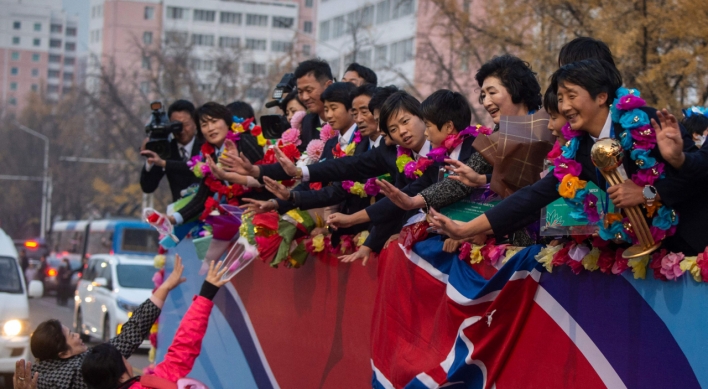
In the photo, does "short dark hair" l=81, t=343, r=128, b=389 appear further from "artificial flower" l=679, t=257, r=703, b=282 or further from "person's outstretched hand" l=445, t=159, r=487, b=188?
"artificial flower" l=679, t=257, r=703, b=282

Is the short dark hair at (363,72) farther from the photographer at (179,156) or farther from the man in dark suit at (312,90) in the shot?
the photographer at (179,156)

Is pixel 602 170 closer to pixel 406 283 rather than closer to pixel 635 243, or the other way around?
pixel 635 243

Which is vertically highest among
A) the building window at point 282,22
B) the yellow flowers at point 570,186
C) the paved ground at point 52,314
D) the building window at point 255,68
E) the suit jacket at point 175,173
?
the building window at point 282,22

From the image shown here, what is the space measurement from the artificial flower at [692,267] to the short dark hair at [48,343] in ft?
11.8

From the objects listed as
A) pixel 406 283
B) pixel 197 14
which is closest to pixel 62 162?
pixel 197 14

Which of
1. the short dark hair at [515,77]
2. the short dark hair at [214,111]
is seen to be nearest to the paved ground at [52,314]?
the short dark hair at [214,111]

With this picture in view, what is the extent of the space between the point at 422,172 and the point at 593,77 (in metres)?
1.76

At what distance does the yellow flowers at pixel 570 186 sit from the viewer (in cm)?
403

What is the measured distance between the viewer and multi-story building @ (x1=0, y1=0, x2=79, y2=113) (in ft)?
443

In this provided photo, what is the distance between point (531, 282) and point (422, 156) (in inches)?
58.3

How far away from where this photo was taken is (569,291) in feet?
13.9

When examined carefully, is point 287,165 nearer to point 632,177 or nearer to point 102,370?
point 102,370

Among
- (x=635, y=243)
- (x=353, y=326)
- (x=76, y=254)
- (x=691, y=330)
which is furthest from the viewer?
(x=76, y=254)

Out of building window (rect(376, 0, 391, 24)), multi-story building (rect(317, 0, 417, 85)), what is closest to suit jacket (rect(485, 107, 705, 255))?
multi-story building (rect(317, 0, 417, 85))
